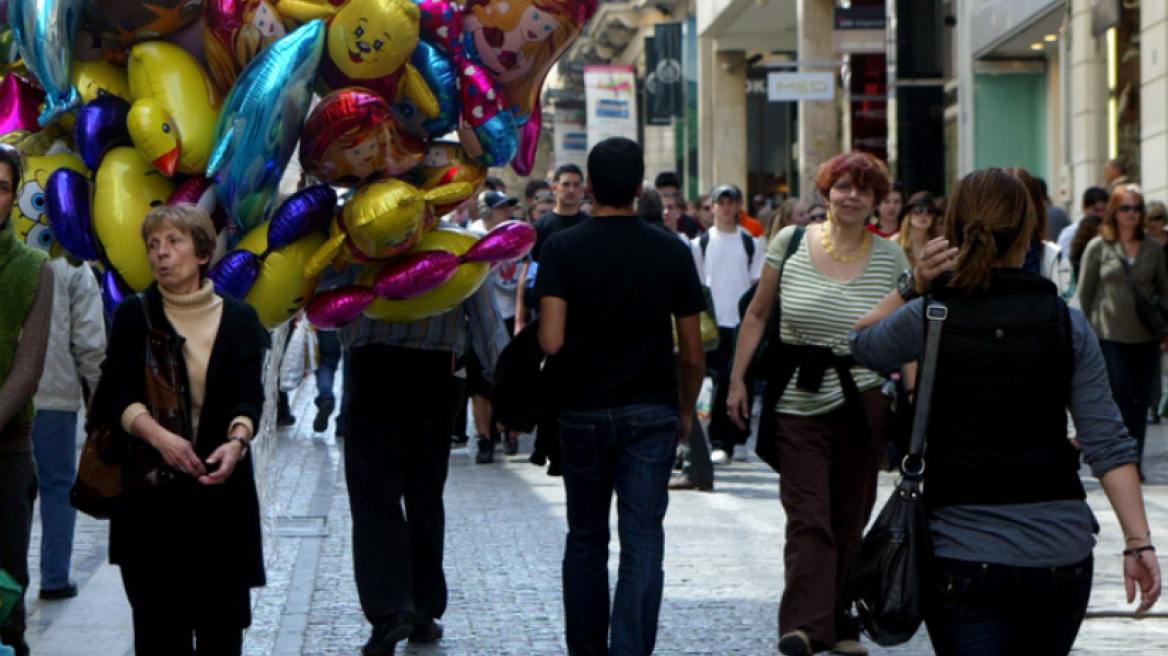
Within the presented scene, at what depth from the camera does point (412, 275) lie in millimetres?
6609

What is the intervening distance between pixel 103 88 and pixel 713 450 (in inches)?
289

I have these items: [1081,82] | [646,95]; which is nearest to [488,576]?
[1081,82]

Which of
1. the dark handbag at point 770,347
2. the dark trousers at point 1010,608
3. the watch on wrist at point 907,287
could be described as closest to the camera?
the dark trousers at point 1010,608

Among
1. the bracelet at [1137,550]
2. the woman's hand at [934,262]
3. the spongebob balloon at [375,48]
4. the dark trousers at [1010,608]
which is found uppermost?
the spongebob balloon at [375,48]

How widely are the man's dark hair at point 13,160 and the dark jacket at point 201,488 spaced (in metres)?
0.92

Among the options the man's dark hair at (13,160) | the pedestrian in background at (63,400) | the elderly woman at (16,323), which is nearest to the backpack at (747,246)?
the pedestrian in background at (63,400)

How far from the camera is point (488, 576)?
850cm

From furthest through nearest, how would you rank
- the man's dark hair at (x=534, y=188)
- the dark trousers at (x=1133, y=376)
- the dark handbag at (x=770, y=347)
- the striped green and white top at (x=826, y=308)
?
1. the man's dark hair at (x=534, y=188)
2. the dark trousers at (x=1133, y=376)
3. the dark handbag at (x=770, y=347)
4. the striped green and white top at (x=826, y=308)

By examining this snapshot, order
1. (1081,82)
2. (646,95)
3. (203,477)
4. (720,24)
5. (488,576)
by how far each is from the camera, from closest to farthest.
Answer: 1. (203,477)
2. (488,576)
3. (1081,82)
4. (720,24)
5. (646,95)

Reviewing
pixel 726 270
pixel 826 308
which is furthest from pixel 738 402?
pixel 726 270

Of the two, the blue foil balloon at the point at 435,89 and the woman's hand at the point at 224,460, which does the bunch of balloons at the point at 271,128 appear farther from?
the woman's hand at the point at 224,460

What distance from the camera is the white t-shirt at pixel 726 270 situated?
13.4m

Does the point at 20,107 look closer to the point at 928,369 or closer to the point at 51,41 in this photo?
the point at 51,41

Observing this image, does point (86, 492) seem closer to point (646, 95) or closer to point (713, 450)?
point (713, 450)
